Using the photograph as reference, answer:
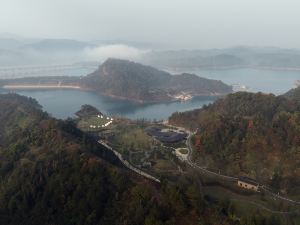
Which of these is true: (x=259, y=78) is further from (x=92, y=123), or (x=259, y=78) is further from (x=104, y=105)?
(x=92, y=123)

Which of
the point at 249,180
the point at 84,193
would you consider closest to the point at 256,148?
the point at 249,180

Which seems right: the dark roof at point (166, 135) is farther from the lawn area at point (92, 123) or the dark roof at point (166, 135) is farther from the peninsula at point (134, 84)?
the peninsula at point (134, 84)

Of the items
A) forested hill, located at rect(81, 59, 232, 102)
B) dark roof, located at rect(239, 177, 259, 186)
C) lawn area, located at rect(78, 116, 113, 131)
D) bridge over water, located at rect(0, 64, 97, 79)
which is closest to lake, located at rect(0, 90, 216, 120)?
forested hill, located at rect(81, 59, 232, 102)

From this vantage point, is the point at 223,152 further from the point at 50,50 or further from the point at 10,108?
the point at 50,50

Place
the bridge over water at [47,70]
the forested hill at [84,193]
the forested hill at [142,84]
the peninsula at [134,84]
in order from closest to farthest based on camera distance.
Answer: the forested hill at [84,193]
the forested hill at [142,84]
the peninsula at [134,84]
the bridge over water at [47,70]

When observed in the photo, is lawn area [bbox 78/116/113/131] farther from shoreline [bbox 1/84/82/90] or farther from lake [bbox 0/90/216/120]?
shoreline [bbox 1/84/82/90]

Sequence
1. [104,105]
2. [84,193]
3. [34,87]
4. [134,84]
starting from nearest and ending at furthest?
[84,193]
[104,105]
[134,84]
[34,87]

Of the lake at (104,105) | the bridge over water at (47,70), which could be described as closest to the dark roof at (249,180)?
the lake at (104,105)
